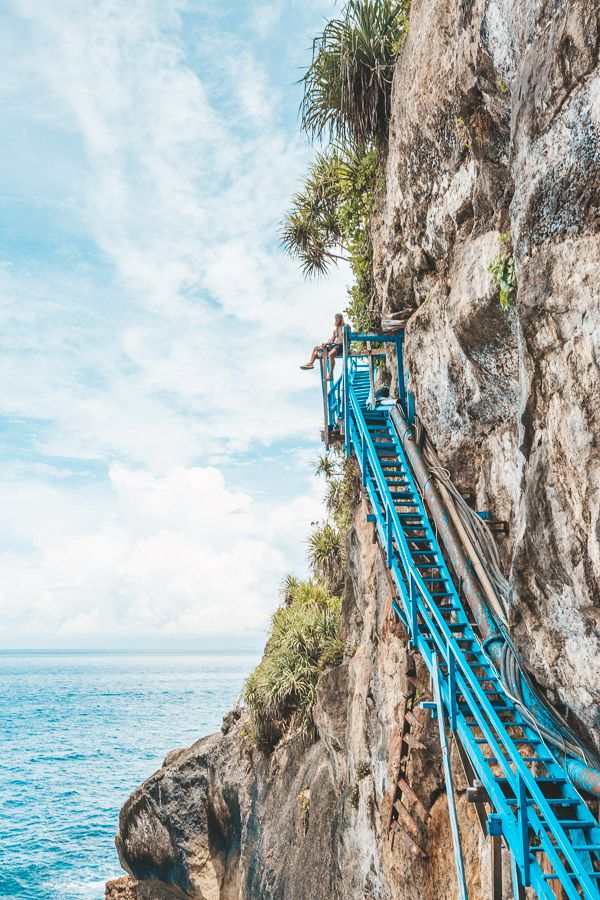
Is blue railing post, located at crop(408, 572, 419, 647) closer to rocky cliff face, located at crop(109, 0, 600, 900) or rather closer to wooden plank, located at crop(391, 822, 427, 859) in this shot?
rocky cliff face, located at crop(109, 0, 600, 900)

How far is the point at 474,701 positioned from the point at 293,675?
304 inches

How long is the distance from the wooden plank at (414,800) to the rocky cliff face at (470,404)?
0.03 m

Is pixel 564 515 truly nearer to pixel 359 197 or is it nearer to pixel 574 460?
pixel 574 460

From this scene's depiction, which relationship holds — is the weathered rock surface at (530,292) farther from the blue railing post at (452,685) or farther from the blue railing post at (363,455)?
the blue railing post at (363,455)

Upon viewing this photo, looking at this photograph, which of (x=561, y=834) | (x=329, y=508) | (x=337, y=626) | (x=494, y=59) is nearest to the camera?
(x=561, y=834)

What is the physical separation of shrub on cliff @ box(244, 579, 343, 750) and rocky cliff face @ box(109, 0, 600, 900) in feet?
2.04

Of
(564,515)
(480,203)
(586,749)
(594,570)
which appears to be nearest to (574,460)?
(564,515)

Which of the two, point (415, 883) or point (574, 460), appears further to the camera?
point (415, 883)

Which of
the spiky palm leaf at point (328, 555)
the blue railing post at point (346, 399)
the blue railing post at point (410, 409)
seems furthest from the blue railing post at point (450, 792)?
the spiky palm leaf at point (328, 555)

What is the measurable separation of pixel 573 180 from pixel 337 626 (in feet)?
35.3

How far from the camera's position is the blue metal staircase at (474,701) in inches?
221

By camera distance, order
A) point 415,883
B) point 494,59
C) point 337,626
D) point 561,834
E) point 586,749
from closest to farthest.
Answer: point 561,834 < point 586,749 < point 494,59 < point 415,883 < point 337,626

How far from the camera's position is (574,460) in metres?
5.48

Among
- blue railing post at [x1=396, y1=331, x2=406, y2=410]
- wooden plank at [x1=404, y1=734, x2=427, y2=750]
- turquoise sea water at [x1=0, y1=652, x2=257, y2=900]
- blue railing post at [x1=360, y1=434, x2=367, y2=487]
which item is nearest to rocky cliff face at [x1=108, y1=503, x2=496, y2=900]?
wooden plank at [x1=404, y1=734, x2=427, y2=750]
